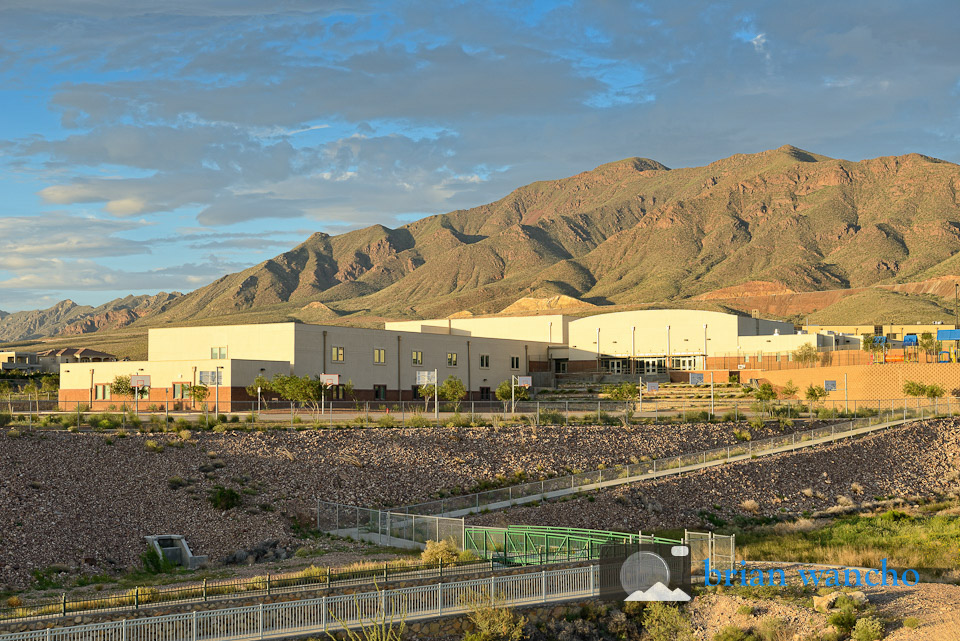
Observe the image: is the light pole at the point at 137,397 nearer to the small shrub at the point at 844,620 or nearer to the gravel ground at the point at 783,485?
the gravel ground at the point at 783,485

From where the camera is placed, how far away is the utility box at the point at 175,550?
101 ft

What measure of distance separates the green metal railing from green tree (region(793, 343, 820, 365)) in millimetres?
61484

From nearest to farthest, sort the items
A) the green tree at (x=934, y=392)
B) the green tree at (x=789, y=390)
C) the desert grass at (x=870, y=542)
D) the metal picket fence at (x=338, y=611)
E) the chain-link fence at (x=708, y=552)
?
the metal picket fence at (x=338, y=611), the chain-link fence at (x=708, y=552), the desert grass at (x=870, y=542), the green tree at (x=934, y=392), the green tree at (x=789, y=390)

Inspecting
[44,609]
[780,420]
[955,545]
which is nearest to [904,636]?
[955,545]

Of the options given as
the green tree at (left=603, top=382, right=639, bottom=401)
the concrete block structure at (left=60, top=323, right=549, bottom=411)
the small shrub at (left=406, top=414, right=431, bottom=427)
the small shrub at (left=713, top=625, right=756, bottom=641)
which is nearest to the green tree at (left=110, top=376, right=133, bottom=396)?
the concrete block structure at (left=60, top=323, right=549, bottom=411)

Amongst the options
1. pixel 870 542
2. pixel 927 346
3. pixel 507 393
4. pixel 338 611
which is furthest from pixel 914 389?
pixel 338 611

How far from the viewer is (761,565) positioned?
2772 cm

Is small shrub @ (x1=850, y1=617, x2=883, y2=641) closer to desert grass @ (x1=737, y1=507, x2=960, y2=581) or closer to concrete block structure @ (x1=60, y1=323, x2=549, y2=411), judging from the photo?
desert grass @ (x1=737, y1=507, x2=960, y2=581)

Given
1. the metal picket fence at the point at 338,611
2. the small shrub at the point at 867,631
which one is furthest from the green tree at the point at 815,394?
the metal picket fence at the point at 338,611

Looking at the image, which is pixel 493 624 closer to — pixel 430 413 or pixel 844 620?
pixel 844 620

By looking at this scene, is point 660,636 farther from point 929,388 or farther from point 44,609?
point 929,388

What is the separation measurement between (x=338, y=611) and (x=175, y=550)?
45.7 ft

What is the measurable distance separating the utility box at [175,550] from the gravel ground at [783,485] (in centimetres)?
1227

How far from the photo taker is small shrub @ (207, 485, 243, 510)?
37.4m
